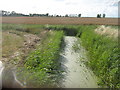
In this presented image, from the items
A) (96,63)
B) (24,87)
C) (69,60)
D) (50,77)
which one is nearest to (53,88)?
(50,77)

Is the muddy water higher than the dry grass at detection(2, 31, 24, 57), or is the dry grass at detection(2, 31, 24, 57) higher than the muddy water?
the dry grass at detection(2, 31, 24, 57)

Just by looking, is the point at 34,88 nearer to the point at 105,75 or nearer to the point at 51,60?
the point at 51,60

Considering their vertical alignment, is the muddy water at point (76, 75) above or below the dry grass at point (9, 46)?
below

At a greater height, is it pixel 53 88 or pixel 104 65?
pixel 104 65

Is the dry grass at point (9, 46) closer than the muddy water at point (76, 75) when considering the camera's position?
No

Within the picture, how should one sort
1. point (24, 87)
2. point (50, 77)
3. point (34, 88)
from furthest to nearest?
point (50, 77), point (34, 88), point (24, 87)

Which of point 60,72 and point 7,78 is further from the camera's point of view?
point 60,72

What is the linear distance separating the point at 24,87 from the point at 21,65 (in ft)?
6.59

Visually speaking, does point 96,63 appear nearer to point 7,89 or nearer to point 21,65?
point 21,65

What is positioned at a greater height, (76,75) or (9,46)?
(9,46)

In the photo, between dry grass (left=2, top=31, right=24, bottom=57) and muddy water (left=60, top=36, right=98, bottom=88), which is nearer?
muddy water (left=60, top=36, right=98, bottom=88)

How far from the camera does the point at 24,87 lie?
345cm

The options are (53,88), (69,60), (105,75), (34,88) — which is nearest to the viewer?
(34,88)

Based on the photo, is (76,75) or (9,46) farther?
(9,46)
